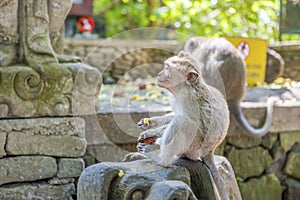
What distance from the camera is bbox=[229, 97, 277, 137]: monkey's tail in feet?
17.0

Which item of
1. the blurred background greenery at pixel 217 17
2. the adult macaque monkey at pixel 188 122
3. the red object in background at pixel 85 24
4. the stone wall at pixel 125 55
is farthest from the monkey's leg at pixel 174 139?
the blurred background greenery at pixel 217 17

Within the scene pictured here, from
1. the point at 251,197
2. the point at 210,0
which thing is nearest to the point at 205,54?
the point at 251,197

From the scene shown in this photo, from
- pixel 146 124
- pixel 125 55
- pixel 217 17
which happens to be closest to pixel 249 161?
pixel 146 124

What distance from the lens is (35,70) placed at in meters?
4.10

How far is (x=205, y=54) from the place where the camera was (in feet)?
19.0

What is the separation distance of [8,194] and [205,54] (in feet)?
8.71

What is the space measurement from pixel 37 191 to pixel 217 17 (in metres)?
9.31

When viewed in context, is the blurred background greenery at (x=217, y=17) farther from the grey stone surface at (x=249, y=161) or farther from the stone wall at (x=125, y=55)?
the grey stone surface at (x=249, y=161)

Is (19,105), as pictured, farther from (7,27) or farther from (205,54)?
(205,54)

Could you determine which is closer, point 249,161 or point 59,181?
point 59,181

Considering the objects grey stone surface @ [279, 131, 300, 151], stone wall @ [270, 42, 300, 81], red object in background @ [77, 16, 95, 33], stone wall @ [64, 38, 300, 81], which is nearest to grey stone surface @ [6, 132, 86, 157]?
grey stone surface @ [279, 131, 300, 151]

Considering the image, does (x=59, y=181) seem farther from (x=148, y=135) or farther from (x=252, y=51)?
(x=252, y=51)

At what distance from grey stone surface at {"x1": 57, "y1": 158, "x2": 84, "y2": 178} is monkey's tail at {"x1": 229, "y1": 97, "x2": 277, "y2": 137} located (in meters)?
1.70

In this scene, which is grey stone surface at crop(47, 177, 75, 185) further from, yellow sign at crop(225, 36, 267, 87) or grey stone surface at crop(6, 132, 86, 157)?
yellow sign at crop(225, 36, 267, 87)
